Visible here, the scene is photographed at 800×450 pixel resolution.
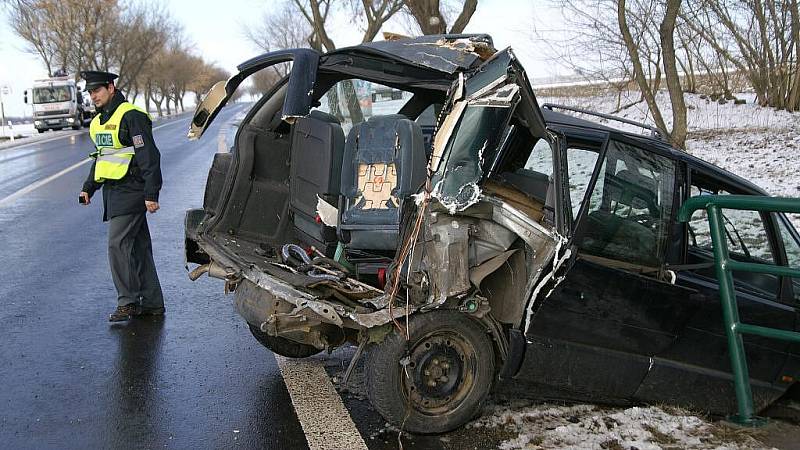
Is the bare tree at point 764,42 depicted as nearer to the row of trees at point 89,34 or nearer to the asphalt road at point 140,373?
the asphalt road at point 140,373

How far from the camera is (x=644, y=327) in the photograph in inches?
156

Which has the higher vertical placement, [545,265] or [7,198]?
[545,265]

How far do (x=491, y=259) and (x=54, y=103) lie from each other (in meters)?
40.5

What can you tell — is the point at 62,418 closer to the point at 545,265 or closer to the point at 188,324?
the point at 188,324

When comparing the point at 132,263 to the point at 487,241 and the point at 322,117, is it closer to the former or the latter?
the point at 322,117

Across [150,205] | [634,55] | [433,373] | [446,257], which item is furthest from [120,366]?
[634,55]

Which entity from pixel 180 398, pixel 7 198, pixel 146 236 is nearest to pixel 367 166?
pixel 180 398

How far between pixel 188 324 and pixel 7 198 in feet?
27.0

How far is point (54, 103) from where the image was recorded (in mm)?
39094

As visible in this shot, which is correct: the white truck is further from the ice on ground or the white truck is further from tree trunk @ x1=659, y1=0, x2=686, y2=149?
the ice on ground

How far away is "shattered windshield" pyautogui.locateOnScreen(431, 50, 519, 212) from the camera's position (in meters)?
3.60

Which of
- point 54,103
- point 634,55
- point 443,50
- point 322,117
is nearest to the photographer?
point 443,50

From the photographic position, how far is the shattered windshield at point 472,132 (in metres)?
3.60

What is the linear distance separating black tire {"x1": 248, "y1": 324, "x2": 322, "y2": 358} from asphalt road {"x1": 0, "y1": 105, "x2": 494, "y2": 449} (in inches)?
3.7
